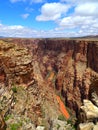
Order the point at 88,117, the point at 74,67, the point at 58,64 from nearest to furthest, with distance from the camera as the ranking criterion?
the point at 88,117 → the point at 74,67 → the point at 58,64

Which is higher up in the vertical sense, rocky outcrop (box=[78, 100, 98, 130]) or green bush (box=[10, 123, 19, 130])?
rocky outcrop (box=[78, 100, 98, 130])

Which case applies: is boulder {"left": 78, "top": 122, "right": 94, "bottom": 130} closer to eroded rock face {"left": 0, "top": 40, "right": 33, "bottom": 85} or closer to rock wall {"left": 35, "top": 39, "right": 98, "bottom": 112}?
eroded rock face {"left": 0, "top": 40, "right": 33, "bottom": 85}

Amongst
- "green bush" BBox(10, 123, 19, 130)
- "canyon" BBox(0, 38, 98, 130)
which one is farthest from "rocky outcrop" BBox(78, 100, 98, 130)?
"green bush" BBox(10, 123, 19, 130)

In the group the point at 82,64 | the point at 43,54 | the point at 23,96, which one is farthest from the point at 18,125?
the point at 43,54

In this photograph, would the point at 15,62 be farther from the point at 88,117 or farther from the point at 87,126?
the point at 87,126

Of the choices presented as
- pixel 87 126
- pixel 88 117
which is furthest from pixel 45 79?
pixel 87 126

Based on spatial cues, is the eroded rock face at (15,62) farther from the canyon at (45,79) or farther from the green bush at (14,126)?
the green bush at (14,126)

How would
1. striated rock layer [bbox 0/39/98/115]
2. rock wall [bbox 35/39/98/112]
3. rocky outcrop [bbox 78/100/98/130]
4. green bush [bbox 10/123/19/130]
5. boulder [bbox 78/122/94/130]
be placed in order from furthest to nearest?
rock wall [bbox 35/39/98/112] → striated rock layer [bbox 0/39/98/115] → green bush [bbox 10/123/19/130] → rocky outcrop [bbox 78/100/98/130] → boulder [bbox 78/122/94/130]

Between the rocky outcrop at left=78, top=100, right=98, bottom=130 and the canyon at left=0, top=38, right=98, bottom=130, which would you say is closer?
the rocky outcrop at left=78, top=100, right=98, bottom=130
